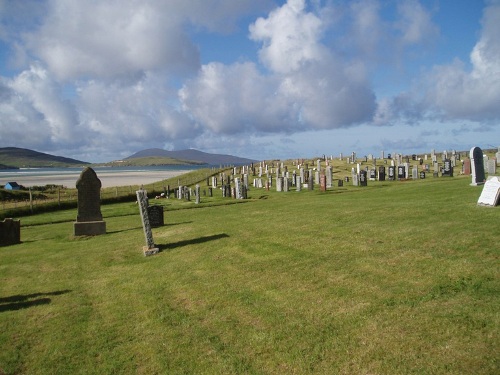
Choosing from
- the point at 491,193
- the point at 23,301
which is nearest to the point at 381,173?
the point at 491,193

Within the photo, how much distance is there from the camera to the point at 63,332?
7105 millimetres

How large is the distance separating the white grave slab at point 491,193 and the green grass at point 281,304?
0.44 m

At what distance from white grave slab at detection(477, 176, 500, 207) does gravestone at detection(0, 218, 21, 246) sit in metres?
18.6

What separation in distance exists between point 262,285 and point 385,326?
2949mm

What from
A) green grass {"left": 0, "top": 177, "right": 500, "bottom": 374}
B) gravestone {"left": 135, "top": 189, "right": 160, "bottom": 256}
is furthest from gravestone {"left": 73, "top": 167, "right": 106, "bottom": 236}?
gravestone {"left": 135, "top": 189, "right": 160, "bottom": 256}

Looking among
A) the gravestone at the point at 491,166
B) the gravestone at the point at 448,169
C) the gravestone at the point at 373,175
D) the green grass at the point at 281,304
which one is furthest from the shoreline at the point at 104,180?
the green grass at the point at 281,304

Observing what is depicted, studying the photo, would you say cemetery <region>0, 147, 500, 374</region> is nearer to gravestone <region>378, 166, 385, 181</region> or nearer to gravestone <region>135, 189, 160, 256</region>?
gravestone <region>135, 189, 160, 256</region>

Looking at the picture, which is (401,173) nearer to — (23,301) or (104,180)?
(23,301)

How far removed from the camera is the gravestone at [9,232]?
17312mm

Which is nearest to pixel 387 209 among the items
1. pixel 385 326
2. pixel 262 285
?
pixel 262 285

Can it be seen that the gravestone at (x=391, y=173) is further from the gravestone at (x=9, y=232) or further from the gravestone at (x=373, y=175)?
the gravestone at (x=9, y=232)

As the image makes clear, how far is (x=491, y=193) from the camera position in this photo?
38.7 ft

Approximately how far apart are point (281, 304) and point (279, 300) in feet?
0.62

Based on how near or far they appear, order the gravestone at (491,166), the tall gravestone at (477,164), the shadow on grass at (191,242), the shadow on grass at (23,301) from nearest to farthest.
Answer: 1. the shadow on grass at (23,301)
2. the shadow on grass at (191,242)
3. the tall gravestone at (477,164)
4. the gravestone at (491,166)
